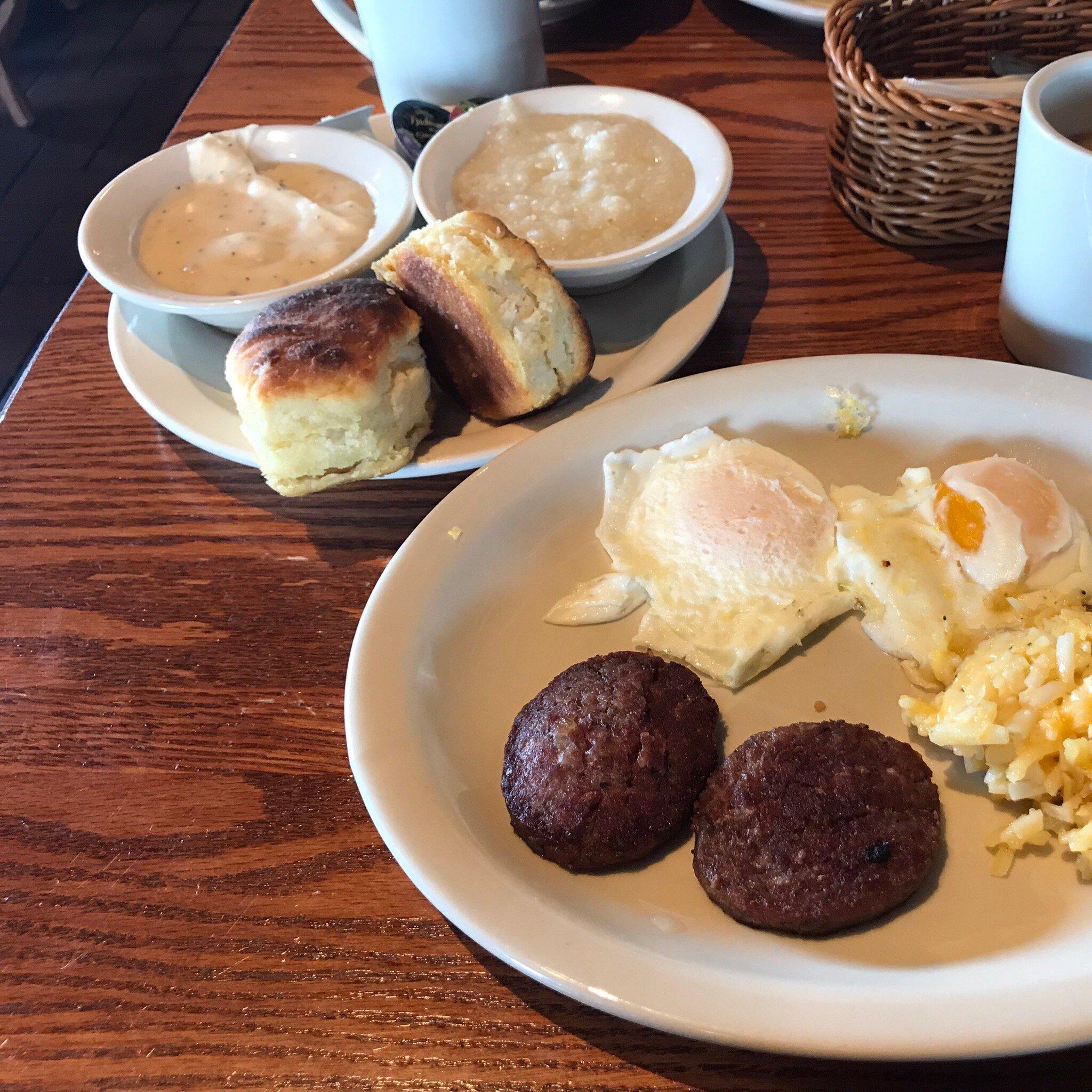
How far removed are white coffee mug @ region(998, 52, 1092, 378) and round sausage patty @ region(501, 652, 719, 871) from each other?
2.79 feet

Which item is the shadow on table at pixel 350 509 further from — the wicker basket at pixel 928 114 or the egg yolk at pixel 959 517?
the wicker basket at pixel 928 114

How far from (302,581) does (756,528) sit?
28.1 inches

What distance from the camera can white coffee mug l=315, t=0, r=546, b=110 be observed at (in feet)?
6.45

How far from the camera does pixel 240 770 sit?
1.25m

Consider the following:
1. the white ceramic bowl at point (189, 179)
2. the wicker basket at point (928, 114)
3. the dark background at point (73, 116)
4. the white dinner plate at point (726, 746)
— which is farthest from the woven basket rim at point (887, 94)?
the dark background at point (73, 116)

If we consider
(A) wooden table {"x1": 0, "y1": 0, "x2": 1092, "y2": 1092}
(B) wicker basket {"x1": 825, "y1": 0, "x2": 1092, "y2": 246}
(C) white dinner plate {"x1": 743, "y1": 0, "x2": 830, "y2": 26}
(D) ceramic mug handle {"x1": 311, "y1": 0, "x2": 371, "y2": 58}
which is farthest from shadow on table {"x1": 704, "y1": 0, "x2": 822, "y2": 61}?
(D) ceramic mug handle {"x1": 311, "y1": 0, "x2": 371, "y2": 58}

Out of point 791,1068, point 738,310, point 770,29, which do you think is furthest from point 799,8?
point 791,1068

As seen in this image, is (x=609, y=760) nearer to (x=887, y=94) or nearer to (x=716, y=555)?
(x=716, y=555)

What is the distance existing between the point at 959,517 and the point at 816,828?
52cm

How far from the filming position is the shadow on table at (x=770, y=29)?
7.67ft

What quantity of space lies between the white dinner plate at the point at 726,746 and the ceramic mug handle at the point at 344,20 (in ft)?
4.59

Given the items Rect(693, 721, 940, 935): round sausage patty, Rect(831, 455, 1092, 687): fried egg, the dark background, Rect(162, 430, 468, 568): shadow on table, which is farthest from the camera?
the dark background

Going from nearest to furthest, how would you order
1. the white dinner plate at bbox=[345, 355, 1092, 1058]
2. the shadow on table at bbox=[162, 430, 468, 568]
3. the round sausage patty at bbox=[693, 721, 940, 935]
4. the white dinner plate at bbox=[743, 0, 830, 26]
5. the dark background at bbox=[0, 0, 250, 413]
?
the white dinner plate at bbox=[345, 355, 1092, 1058], the round sausage patty at bbox=[693, 721, 940, 935], the shadow on table at bbox=[162, 430, 468, 568], the white dinner plate at bbox=[743, 0, 830, 26], the dark background at bbox=[0, 0, 250, 413]

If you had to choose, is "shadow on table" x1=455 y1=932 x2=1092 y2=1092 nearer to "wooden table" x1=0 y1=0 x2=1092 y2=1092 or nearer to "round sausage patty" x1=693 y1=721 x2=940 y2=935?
"wooden table" x1=0 y1=0 x2=1092 y2=1092
